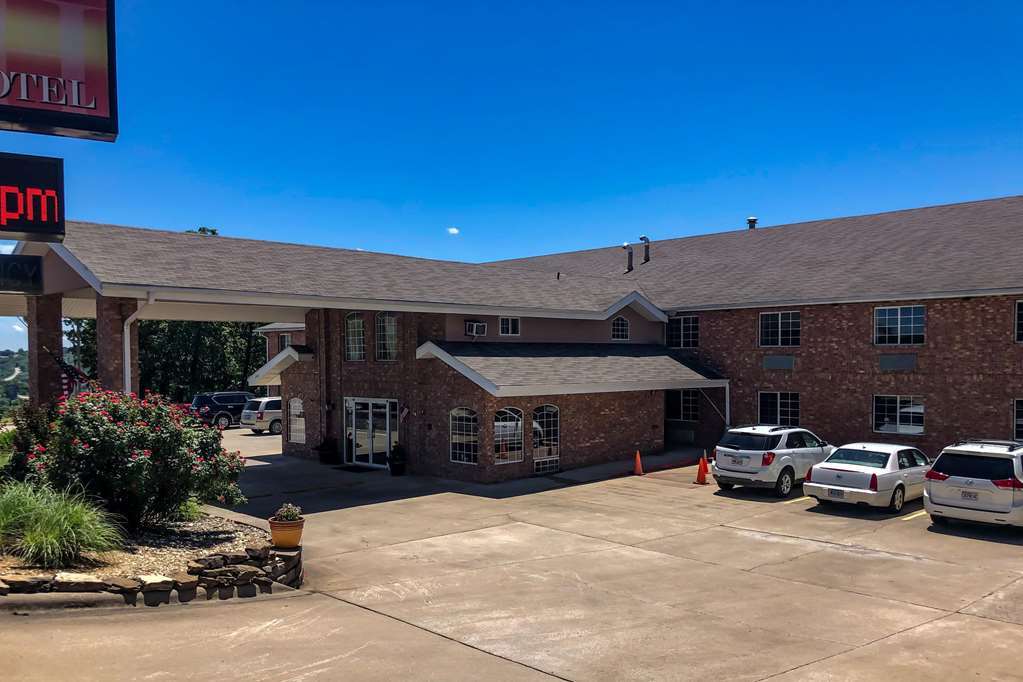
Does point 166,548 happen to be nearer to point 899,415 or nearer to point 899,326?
point 899,415

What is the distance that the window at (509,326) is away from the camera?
2407 cm

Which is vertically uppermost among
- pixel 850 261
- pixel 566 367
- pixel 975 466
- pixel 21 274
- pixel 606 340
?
pixel 850 261

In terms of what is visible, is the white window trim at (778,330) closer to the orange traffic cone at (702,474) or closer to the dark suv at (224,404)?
the orange traffic cone at (702,474)

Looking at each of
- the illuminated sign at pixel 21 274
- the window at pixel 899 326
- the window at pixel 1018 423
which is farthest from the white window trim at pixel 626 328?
the illuminated sign at pixel 21 274

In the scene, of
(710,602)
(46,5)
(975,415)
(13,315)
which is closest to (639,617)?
(710,602)

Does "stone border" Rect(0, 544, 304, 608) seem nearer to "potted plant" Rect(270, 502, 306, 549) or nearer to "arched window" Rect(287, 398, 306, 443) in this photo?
"potted plant" Rect(270, 502, 306, 549)

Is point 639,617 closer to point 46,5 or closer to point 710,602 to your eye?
point 710,602

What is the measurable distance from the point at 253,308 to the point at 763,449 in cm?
1536

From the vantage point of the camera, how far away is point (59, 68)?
12.8 m

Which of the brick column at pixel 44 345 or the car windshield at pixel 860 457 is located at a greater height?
the brick column at pixel 44 345

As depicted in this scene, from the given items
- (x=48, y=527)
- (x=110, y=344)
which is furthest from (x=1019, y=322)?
(x=48, y=527)

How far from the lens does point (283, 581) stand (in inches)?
428

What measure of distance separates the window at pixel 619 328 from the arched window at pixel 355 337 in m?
9.05

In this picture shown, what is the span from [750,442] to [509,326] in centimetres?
848
